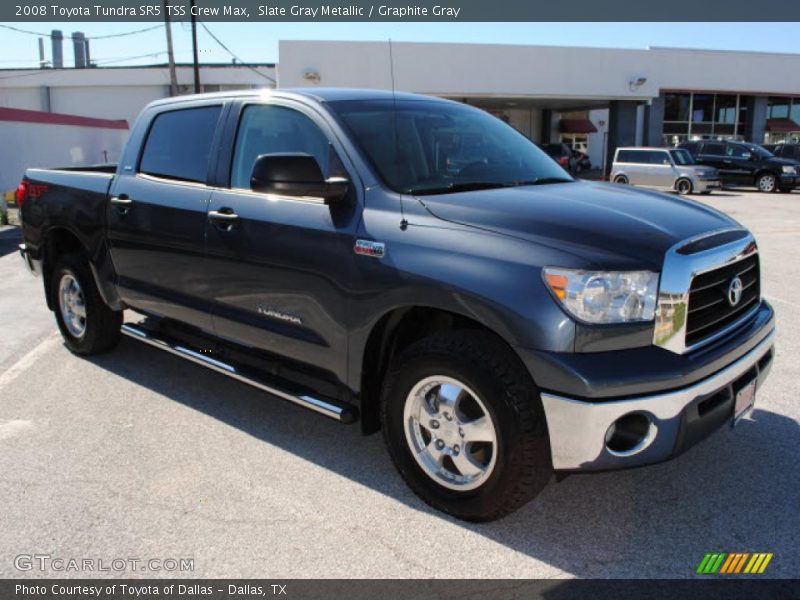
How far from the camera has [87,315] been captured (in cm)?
543

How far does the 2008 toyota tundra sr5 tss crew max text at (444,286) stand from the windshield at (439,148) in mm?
16

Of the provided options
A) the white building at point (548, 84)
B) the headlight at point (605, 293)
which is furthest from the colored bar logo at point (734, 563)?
the white building at point (548, 84)

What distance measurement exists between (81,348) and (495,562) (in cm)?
402

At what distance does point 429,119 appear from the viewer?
4.07 metres

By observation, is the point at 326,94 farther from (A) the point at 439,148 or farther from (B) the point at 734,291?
(B) the point at 734,291

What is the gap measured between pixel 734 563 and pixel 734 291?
3.84 feet

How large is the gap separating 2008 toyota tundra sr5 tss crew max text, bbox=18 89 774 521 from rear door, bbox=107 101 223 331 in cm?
2

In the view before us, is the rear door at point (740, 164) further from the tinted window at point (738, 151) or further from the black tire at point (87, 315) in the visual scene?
the black tire at point (87, 315)

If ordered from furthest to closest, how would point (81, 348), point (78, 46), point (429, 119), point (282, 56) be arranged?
1. point (78, 46)
2. point (282, 56)
3. point (81, 348)
4. point (429, 119)

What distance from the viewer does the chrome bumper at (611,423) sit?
2693 millimetres

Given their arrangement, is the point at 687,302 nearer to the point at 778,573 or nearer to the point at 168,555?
the point at 778,573

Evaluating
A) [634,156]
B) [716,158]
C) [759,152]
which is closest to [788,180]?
[759,152]

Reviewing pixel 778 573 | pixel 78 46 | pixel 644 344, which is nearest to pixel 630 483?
pixel 778 573

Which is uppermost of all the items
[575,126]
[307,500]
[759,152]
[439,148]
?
[575,126]
